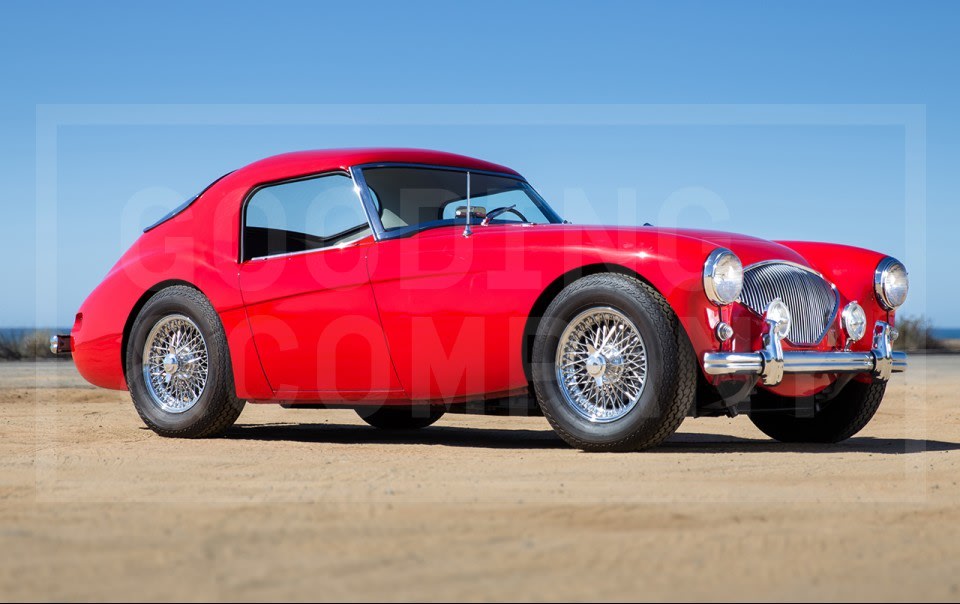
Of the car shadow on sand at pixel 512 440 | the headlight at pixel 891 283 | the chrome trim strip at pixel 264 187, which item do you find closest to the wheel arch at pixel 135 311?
the chrome trim strip at pixel 264 187

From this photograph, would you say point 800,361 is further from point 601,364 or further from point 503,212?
point 503,212

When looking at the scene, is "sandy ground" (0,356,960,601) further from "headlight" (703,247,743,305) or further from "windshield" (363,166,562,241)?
"windshield" (363,166,562,241)

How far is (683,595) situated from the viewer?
2682 mm

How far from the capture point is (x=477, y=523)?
3.42 metres

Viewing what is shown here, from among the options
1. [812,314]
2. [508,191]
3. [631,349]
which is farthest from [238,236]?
[812,314]

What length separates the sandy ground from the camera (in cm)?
279

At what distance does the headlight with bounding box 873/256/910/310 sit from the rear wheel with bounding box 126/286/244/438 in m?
3.75

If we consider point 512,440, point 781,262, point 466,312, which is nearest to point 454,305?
point 466,312

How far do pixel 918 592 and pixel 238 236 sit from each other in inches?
194

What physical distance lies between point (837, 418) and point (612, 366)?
1.87 meters

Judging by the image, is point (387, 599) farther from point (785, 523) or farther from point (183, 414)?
point (183, 414)

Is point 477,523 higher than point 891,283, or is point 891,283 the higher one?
point 891,283

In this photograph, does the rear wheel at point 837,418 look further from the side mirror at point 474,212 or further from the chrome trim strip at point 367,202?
the chrome trim strip at point 367,202

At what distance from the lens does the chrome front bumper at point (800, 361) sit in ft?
16.7
